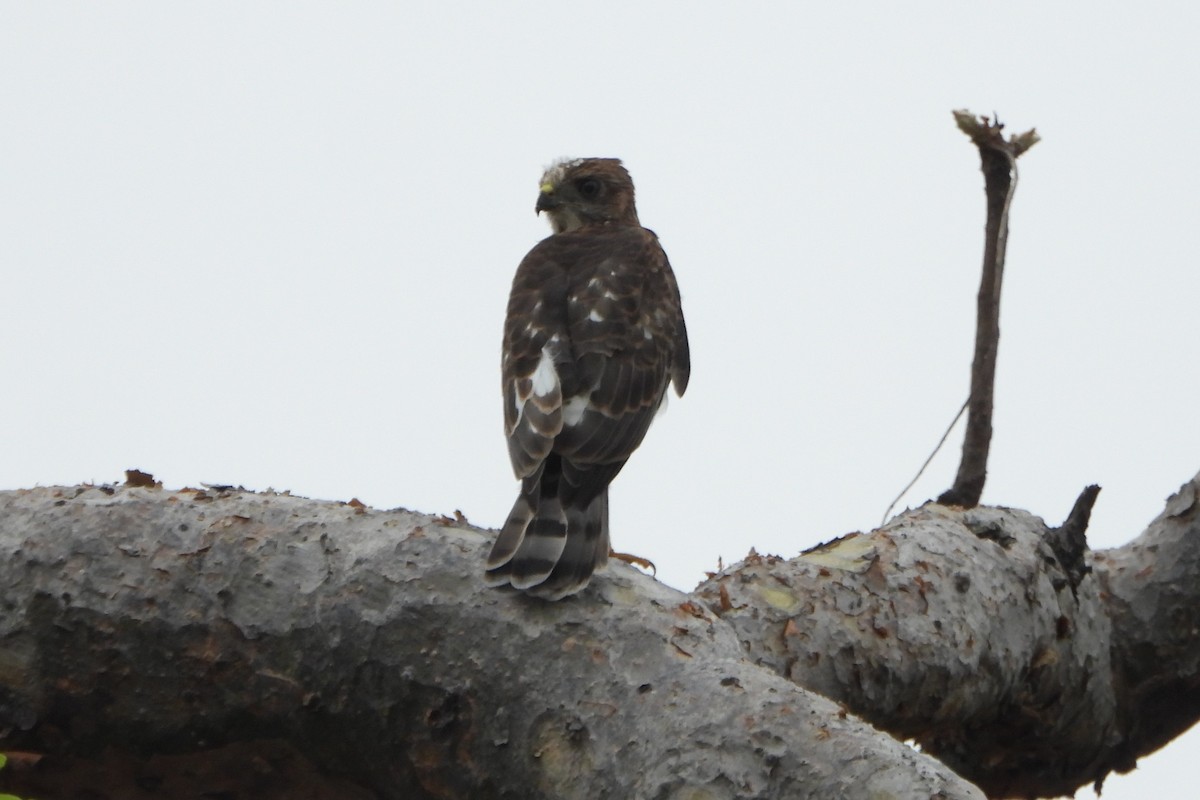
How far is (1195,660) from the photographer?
473 cm

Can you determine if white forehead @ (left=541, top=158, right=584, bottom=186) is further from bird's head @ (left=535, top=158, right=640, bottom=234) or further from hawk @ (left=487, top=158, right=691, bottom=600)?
hawk @ (left=487, top=158, right=691, bottom=600)

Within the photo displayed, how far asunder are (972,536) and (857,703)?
2.62ft

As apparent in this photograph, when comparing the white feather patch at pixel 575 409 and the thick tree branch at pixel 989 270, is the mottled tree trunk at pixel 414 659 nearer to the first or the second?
the white feather patch at pixel 575 409

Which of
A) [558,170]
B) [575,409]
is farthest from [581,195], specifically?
[575,409]

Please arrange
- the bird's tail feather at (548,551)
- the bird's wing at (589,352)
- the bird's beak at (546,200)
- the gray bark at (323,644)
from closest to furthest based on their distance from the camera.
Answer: the gray bark at (323,644) < the bird's tail feather at (548,551) < the bird's wing at (589,352) < the bird's beak at (546,200)

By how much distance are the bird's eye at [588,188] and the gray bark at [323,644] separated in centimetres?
311

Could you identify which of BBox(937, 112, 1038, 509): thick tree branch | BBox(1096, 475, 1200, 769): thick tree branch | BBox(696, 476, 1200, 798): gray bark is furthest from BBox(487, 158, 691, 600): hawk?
BBox(1096, 475, 1200, 769): thick tree branch

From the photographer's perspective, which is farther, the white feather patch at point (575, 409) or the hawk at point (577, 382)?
the white feather patch at point (575, 409)

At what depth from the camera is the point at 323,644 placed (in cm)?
320

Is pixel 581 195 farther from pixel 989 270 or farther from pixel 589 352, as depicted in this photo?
pixel 989 270

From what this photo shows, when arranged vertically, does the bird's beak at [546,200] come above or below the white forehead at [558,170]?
below

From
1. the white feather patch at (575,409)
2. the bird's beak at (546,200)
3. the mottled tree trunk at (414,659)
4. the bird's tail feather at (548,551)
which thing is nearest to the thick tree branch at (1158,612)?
the mottled tree trunk at (414,659)

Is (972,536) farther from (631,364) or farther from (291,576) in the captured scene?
(291,576)

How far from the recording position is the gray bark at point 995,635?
3795mm
